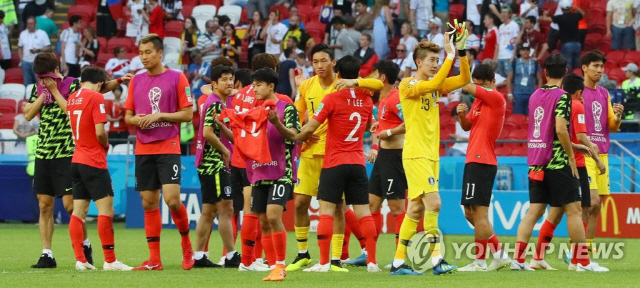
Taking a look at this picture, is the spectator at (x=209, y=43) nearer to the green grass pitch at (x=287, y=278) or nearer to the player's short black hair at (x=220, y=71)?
the green grass pitch at (x=287, y=278)

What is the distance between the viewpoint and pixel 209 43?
989 inches

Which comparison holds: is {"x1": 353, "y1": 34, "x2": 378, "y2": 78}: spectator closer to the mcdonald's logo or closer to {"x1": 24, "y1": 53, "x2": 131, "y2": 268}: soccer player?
the mcdonald's logo

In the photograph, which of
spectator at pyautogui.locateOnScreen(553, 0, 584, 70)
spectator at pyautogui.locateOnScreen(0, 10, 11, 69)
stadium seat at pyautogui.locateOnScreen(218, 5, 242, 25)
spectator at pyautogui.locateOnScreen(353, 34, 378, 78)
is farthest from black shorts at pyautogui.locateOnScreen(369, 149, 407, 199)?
spectator at pyautogui.locateOnScreen(0, 10, 11, 69)

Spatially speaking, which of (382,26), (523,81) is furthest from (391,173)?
(382,26)

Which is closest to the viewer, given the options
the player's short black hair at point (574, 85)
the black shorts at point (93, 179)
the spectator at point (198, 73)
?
the black shorts at point (93, 179)

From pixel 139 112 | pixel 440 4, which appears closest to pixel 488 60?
pixel 440 4

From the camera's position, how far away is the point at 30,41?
1041 inches

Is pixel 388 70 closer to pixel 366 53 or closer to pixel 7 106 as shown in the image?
pixel 366 53

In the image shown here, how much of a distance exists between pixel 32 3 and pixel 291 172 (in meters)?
19.0

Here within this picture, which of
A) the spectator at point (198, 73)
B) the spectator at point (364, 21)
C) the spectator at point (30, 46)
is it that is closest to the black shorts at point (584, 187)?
the spectator at point (198, 73)

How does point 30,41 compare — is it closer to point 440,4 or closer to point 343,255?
point 440,4

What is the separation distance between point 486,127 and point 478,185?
24.8 inches

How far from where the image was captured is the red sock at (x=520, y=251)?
11.8 metres

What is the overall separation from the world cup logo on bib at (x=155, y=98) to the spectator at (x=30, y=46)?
1535cm
